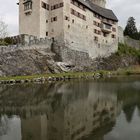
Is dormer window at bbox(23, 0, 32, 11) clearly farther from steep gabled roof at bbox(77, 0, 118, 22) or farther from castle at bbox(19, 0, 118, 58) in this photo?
steep gabled roof at bbox(77, 0, 118, 22)

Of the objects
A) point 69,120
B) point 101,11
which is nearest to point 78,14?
point 101,11

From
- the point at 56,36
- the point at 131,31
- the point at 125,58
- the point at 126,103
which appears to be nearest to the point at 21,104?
the point at 126,103

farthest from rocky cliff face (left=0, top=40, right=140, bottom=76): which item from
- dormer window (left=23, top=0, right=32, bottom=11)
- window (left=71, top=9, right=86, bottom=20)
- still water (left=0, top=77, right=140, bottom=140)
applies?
still water (left=0, top=77, right=140, bottom=140)

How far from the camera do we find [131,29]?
379 ft

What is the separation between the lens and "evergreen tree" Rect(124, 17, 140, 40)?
113856 mm

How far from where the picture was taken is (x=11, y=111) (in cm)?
2006

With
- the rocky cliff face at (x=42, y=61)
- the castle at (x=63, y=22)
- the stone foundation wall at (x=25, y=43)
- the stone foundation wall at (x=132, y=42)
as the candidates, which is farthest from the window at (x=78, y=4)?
the stone foundation wall at (x=132, y=42)

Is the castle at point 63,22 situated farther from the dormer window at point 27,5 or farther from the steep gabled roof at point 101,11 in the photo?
the steep gabled roof at point 101,11

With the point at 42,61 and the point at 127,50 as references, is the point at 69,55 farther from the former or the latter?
the point at 127,50

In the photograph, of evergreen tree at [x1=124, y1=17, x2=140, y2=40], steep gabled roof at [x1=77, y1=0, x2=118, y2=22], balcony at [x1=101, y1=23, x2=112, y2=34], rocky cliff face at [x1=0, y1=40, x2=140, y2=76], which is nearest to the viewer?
rocky cliff face at [x1=0, y1=40, x2=140, y2=76]

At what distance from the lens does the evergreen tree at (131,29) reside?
374 ft

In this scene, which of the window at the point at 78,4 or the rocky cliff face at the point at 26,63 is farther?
the window at the point at 78,4

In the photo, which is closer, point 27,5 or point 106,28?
point 27,5

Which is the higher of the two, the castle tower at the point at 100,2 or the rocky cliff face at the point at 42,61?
the castle tower at the point at 100,2
